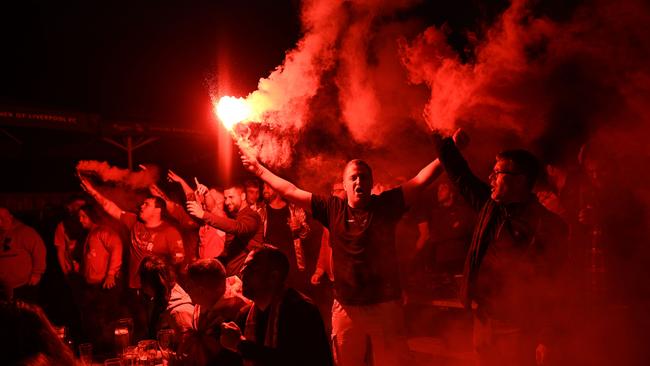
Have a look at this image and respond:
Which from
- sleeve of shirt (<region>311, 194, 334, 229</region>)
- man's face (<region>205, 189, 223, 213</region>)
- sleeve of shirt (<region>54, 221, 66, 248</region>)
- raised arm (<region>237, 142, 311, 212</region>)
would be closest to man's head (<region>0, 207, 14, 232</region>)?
sleeve of shirt (<region>54, 221, 66, 248</region>)

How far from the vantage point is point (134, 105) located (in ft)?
52.6

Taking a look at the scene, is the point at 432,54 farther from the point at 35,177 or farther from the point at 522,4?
the point at 35,177

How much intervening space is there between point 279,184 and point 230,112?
41.9 inches

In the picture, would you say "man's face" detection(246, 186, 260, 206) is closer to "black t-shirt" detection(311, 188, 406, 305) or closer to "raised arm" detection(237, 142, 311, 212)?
"raised arm" detection(237, 142, 311, 212)

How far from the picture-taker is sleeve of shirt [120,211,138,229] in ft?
28.2

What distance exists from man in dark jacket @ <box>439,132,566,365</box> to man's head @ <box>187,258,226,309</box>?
1.82 meters

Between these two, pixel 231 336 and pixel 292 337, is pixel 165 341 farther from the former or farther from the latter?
pixel 292 337

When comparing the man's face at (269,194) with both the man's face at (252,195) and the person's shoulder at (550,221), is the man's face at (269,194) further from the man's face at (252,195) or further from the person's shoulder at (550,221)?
the person's shoulder at (550,221)

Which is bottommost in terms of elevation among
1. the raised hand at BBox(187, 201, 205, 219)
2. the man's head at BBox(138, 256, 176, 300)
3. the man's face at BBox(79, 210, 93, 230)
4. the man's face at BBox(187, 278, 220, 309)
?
the man's face at BBox(187, 278, 220, 309)

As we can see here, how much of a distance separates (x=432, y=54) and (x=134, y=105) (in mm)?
12141

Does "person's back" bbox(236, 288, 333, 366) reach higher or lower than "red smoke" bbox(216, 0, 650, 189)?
lower

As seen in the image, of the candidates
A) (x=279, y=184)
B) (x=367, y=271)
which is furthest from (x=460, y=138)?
(x=279, y=184)

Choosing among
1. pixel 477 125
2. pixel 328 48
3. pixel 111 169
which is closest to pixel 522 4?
pixel 477 125

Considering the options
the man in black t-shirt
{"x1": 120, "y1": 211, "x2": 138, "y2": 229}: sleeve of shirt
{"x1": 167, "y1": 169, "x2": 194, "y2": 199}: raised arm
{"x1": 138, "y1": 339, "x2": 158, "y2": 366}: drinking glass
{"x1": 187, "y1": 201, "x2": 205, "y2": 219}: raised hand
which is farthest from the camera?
{"x1": 120, "y1": 211, "x2": 138, "y2": 229}: sleeve of shirt
